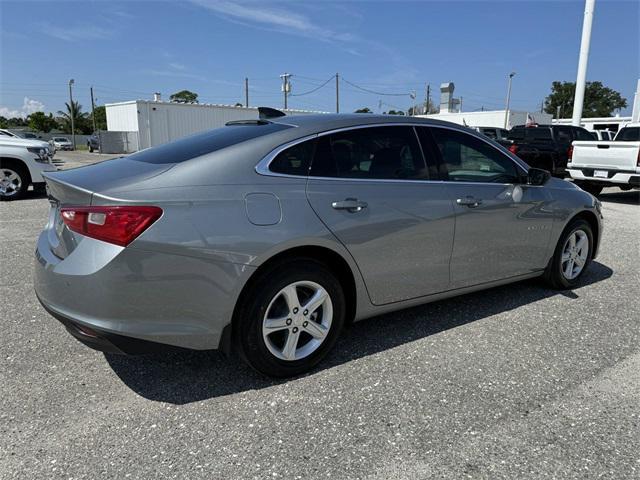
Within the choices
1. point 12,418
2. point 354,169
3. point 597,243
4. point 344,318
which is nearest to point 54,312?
point 12,418

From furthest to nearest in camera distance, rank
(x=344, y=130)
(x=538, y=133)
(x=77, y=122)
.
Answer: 1. (x=77, y=122)
2. (x=538, y=133)
3. (x=344, y=130)

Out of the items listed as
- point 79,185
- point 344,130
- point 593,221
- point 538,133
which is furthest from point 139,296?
point 538,133

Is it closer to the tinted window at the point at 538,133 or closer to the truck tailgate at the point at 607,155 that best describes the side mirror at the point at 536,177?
the truck tailgate at the point at 607,155

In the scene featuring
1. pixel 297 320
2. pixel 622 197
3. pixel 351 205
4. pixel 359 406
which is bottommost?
pixel 359 406

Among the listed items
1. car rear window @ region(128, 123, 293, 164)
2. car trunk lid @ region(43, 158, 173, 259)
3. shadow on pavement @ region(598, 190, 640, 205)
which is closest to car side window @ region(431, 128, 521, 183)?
car rear window @ region(128, 123, 293, 164)

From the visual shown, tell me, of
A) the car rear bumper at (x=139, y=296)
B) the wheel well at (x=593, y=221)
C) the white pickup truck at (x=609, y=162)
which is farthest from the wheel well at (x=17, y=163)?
the white pickup truck at (x=609, y=162)

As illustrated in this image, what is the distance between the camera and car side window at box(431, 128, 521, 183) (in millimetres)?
3635

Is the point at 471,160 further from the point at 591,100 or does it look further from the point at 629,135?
the point at 591,100

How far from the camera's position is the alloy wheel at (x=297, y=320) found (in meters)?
2.82

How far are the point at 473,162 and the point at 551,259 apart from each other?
4.52ft

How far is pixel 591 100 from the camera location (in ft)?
295

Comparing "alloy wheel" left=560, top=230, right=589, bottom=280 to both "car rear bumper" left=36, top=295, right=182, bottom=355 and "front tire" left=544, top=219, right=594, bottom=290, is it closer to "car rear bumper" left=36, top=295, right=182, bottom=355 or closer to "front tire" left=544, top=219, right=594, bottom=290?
"front tire" left=544, top=219, right=594, bottom=290

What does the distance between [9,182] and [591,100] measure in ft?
331

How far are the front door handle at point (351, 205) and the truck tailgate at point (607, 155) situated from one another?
9.78 meters
